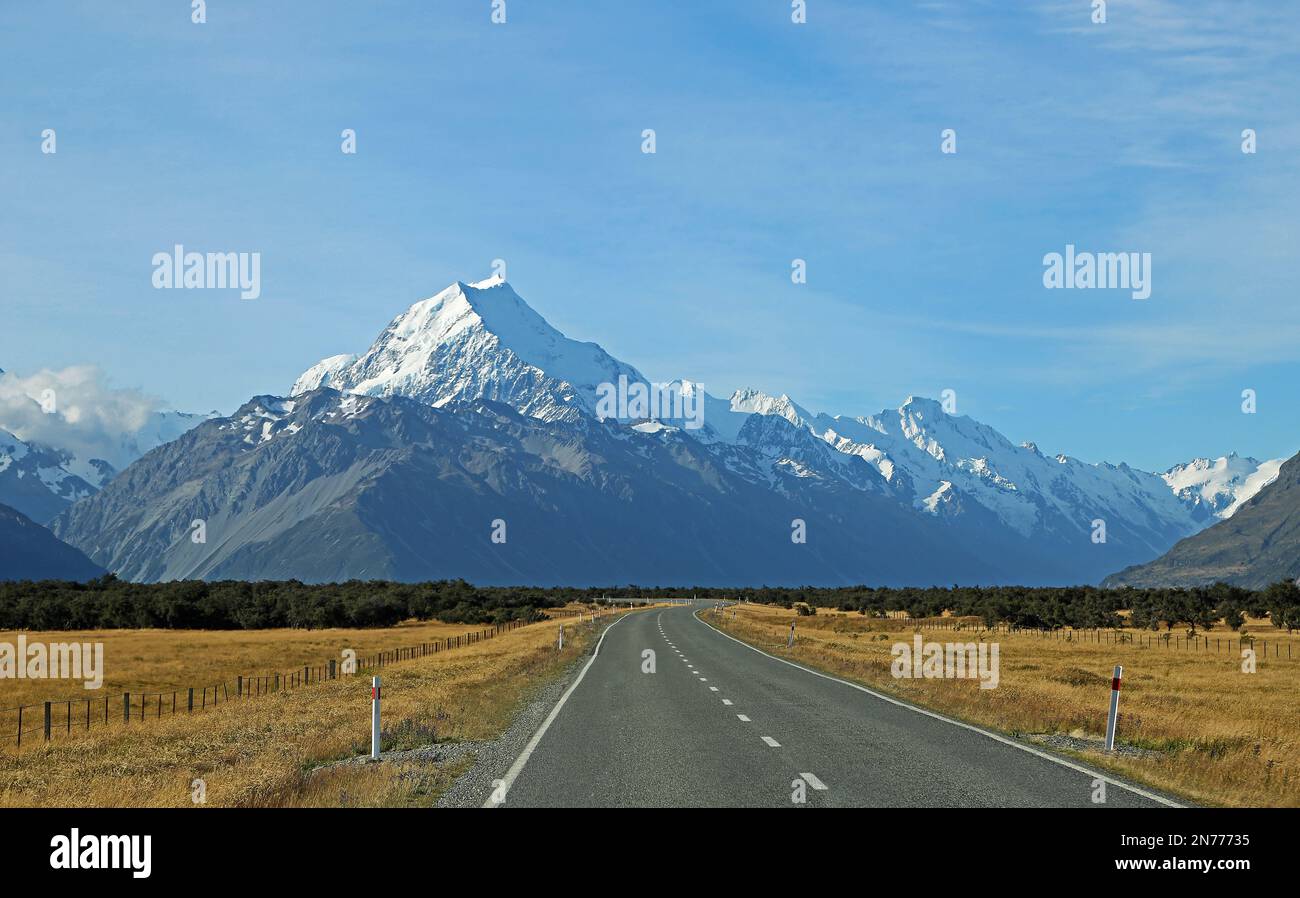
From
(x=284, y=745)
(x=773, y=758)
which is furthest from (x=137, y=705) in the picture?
(x=773, y=758)

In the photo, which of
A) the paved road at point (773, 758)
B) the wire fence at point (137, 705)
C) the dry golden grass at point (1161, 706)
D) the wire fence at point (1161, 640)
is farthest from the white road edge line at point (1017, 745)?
the wire fence at point (1161, 640)

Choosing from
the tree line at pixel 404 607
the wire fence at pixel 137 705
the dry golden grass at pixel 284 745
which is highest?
the dry golden grass at pixel 284 745

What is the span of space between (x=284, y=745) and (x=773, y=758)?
9.69m

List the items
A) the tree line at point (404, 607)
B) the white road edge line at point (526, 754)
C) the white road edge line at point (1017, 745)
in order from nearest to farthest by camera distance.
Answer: the white road edge line at point (526, 754), the white road edge line at point (1017, 745), the tree line at point (404, 607)

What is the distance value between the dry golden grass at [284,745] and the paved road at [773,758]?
1635mm

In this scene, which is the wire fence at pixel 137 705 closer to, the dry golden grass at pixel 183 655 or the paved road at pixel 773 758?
the dry golden grass at pixel 183 655

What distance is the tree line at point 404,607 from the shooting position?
317ft

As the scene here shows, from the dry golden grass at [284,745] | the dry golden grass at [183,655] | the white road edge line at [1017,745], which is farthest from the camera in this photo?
the dry golden grass at [183,655]

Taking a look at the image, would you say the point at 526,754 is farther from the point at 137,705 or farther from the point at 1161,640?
the point at 1161,640

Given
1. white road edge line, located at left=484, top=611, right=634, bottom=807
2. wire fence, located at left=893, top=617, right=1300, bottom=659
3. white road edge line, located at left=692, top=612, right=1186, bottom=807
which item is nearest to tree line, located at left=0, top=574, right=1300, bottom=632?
wire fence, located at left=893, top=617, right=1300, bottom=659

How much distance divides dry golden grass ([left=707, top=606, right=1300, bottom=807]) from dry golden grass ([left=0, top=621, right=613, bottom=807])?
28.8 feet

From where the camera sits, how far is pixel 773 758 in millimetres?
15461
